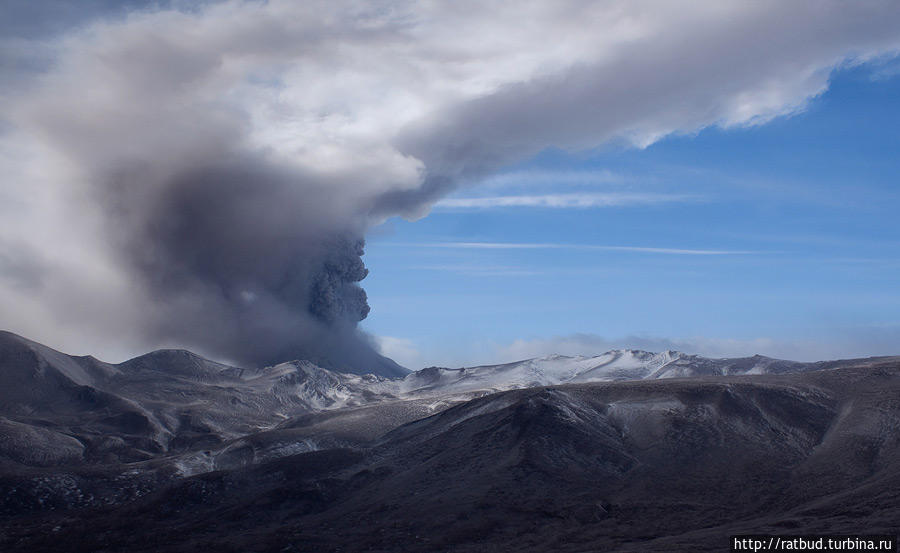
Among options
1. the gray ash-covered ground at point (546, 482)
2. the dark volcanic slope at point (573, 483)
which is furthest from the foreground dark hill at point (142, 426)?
the dark volcanic slope at point (573, 483)

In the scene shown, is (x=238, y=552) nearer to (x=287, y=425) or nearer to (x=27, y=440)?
(x=27, y=440)

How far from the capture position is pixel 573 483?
81.8 meters

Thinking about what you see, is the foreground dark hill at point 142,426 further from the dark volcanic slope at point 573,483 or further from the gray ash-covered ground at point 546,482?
the dark volcanic slope at point 573,483

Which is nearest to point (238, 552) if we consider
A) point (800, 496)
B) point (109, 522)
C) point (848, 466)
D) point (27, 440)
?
point (109, 522)

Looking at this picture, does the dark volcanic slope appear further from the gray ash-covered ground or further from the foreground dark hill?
the foreground dark hill

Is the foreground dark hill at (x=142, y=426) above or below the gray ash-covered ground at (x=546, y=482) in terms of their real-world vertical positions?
above

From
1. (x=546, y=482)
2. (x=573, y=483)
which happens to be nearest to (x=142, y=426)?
(x=546, y=482)

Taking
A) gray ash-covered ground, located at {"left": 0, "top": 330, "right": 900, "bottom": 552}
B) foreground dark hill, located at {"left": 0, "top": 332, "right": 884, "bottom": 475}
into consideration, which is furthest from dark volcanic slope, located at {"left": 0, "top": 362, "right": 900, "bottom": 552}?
foreground dark hill, located at {"left": 0, "top": 332, "right": 884, "bottom": 475}

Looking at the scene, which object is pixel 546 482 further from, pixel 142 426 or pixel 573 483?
pixel 142 426

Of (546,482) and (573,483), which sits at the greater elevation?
(546,482)

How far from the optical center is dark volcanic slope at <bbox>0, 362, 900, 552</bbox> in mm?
67688

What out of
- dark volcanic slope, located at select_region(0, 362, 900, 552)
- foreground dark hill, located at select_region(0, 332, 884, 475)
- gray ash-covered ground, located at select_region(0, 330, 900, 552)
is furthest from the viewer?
foreground dark hill, located at select_region(0, 332, 884, 475)

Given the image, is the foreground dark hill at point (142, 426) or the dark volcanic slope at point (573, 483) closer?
the dark volcanic slope at point (573, 483)

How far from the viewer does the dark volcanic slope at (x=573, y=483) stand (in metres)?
67.7
